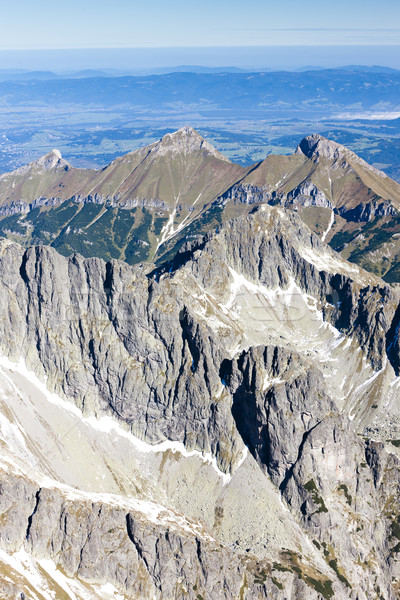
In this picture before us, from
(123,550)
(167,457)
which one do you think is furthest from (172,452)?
(123,550)

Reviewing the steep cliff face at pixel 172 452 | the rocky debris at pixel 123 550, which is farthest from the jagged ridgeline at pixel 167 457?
the steep cliff face at pixel 172 452

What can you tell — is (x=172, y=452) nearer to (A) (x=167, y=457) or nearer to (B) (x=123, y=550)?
(A) (x=167, y=457)

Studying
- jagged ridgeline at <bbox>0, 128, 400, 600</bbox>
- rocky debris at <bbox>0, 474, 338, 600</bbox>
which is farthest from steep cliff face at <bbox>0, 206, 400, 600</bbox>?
jagged ridgeline at <bbox>0, 128, 400, 600</bbox>

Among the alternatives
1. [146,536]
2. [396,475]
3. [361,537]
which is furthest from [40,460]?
[396,475]

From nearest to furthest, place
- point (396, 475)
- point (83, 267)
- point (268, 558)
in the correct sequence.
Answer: point (268, 558)
point (396, 475)
point (83, 267)

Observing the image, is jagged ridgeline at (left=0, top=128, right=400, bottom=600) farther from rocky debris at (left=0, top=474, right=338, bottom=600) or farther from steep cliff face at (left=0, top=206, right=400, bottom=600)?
steep cliff face at (left=0, top=206, right=400, bottom=600)

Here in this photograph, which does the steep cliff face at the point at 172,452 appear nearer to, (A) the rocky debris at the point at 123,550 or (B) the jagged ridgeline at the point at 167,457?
(A) the rocky debris at the point at 123,550

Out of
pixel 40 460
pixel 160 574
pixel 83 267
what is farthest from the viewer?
pixel 83 267

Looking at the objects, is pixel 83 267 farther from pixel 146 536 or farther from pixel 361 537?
pixel 361 537

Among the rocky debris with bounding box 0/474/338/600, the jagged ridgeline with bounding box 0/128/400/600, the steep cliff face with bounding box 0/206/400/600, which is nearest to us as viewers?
the rocky debris with bounding box 0/474/338/600
